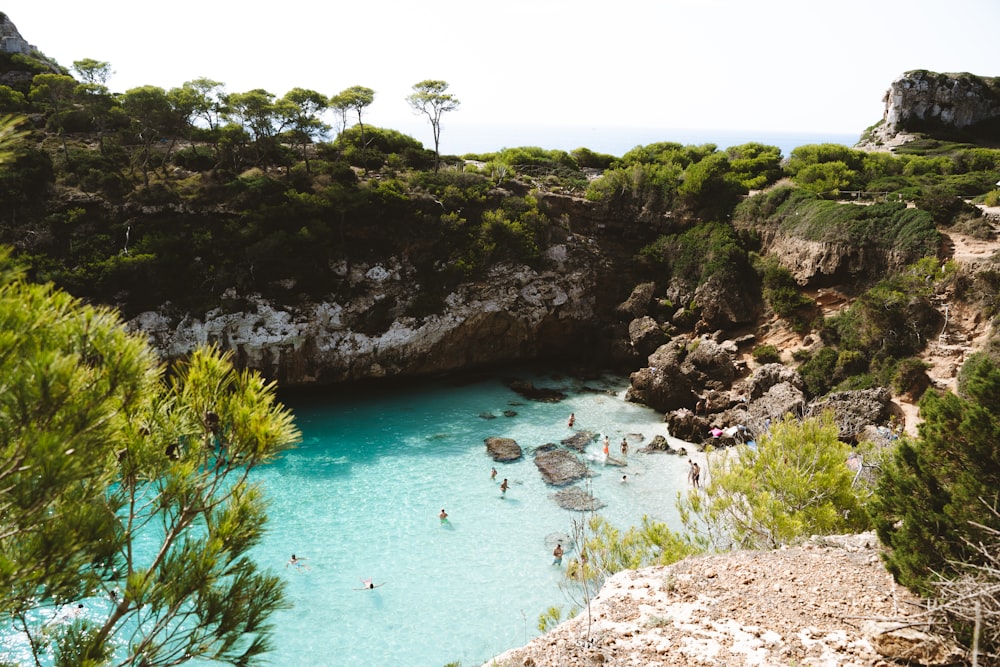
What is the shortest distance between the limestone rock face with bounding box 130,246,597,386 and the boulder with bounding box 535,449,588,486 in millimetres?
10015

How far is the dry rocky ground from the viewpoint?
6.66 meters

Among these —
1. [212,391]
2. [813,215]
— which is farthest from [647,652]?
[813,215]

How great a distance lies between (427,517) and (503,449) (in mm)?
5228

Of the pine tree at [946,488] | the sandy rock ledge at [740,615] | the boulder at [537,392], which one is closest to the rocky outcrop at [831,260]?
the boulder at [537,392]

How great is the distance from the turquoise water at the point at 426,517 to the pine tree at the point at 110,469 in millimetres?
5617

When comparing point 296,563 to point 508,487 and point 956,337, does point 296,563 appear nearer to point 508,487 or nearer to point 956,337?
point 508,487

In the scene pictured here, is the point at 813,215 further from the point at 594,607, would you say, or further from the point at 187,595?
the point at 187,595

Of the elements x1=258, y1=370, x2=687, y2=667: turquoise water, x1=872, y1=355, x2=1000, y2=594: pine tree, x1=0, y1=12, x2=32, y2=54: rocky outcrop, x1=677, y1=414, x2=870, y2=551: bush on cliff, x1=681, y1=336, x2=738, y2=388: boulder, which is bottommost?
x1=258, y1=370, x2=687, y2=667: turquoise water

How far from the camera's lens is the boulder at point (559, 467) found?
820 inches

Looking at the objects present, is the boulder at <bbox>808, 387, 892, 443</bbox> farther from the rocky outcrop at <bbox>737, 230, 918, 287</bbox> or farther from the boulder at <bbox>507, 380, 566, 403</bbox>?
the boulder at <bbox>507, 380, 566, 403</bbox>

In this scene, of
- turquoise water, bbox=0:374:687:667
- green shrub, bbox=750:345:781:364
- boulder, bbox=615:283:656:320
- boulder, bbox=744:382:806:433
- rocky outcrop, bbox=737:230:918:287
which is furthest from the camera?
boulder, bbox=615:283:656:320

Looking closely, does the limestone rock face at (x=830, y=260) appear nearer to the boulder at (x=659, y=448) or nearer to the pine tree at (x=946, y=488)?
the boulder at (x=659, y=448)

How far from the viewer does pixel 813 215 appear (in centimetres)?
2919

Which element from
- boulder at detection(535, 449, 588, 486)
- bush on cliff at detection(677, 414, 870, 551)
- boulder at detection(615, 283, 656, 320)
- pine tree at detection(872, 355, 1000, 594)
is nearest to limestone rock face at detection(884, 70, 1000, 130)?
boulder at detection(615, 283, 656, 320)
